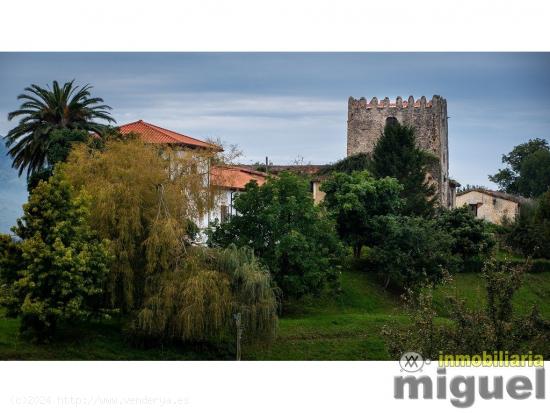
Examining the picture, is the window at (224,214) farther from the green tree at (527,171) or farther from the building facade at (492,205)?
the green tree at (527,171)

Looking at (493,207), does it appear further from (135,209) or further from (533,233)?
(135,209)

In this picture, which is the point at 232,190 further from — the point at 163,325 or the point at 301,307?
the point at 163,325

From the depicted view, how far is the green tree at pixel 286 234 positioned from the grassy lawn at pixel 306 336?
183cm

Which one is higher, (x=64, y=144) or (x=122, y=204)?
(x=64, y=144)

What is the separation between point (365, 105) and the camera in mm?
75938

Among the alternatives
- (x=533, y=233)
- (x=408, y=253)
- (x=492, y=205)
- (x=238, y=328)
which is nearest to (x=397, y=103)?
(x=492, y=205)

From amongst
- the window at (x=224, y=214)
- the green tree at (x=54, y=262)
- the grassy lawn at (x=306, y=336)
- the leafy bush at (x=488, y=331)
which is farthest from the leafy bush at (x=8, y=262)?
the leafy bush at (x=488, y=331)

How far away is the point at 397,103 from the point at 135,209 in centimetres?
4310

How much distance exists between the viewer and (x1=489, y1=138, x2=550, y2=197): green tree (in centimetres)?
8862

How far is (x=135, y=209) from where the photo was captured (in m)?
35.8

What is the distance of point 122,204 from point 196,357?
6241 millimetres

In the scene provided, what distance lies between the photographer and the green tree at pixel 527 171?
291 ft

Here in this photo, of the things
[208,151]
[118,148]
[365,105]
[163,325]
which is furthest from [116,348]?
[365,105]

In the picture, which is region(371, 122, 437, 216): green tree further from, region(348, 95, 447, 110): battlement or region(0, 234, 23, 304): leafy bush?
region(0, 234, 23, 304): leafy bush
